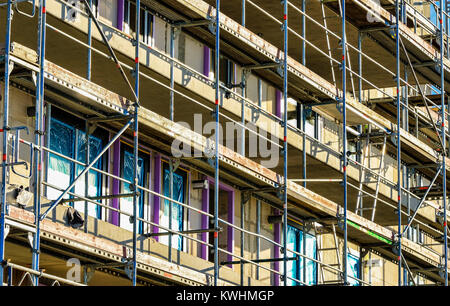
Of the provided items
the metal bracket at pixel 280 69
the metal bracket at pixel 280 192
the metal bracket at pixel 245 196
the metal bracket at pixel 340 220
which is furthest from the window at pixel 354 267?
the metal bracket at pixel 280 69

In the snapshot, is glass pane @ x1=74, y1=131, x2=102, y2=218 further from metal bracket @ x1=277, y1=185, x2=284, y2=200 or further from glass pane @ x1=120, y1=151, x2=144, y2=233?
metal bracket @ x1=277, y1=185, x2=284, y2=200

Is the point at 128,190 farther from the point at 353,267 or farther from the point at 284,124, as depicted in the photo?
the point at 353,267

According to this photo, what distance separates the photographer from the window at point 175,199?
24.8 meters

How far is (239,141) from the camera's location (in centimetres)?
2689

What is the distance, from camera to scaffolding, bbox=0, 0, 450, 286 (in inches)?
765

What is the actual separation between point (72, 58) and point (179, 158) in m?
3.21

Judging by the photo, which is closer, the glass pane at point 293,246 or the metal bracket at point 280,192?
the metal bracket at point 280,192

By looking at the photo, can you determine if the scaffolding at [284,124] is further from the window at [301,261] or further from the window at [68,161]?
the window at [301,261]

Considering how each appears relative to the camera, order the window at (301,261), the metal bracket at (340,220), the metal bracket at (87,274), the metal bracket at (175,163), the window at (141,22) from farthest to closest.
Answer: the window at (301,261) < the metal bracket at (340,220) < the metal bracket at (175,163) < the window at (141,22) < the metal bracket at (87,274)

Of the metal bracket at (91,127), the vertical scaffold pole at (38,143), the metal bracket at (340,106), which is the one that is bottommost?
the vertical scaffold pole at (38,143)

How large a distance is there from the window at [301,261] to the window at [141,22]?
6.56 metres

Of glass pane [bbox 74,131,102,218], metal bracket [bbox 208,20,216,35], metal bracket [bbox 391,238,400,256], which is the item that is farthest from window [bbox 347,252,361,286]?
glass pane [bbox 74,131,102,218]

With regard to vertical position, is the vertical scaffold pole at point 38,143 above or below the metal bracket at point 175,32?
below
